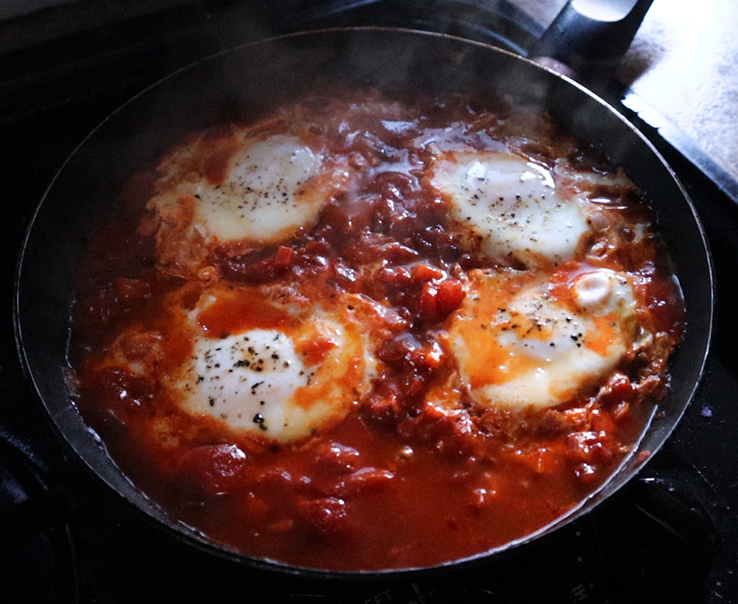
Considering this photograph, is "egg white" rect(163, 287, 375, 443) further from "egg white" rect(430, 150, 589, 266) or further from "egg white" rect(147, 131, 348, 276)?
"egg white" rect(430, 150, 589, 266)

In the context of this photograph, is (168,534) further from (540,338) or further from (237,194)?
(237,194)

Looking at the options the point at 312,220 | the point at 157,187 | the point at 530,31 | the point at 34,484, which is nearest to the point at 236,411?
the point at 34,484

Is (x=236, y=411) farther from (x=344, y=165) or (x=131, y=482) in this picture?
(x=344, y=165)

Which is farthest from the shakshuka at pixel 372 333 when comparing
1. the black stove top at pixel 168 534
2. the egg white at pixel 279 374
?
the black stove top at pixel 168 534

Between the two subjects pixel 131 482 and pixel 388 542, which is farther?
pixel 131 482

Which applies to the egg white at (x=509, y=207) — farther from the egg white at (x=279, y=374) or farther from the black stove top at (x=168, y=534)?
the egg white at (x=279, y=374)

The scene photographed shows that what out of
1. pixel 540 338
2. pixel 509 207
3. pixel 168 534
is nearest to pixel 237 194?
pixel 509 207
